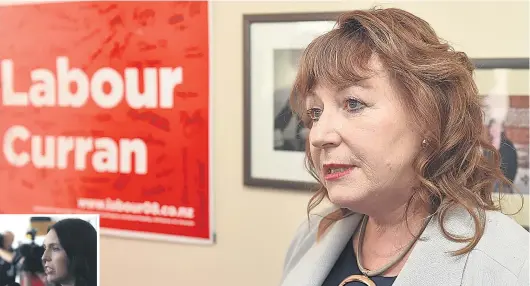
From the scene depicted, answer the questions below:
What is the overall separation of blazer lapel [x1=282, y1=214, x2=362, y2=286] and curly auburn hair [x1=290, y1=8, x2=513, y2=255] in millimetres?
191

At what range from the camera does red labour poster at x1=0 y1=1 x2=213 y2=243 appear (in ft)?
6.87

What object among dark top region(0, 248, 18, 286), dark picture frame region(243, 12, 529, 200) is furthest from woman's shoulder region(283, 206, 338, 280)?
dark top region(0, 248, 18, 286)

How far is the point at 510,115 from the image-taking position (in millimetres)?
1768

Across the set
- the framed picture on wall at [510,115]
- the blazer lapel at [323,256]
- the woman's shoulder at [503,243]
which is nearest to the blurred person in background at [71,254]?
the blazer lapel at [323,256]

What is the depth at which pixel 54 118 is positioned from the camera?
225 centimetres

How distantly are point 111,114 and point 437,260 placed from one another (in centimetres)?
130

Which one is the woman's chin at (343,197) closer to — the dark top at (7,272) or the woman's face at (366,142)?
the woman's face at (366,142)

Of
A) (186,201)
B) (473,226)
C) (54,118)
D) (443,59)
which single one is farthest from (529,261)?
(54,118)

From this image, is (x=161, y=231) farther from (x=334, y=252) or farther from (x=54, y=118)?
(x=334, y=252)

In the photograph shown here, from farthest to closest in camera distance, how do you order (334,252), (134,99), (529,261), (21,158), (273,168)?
(21,158) → (134,99) → (273,168) → (334,252) → (529,261)

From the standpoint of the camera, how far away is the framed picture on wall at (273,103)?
77.0 inches

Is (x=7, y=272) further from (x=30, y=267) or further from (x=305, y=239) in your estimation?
(x=305, y=239)

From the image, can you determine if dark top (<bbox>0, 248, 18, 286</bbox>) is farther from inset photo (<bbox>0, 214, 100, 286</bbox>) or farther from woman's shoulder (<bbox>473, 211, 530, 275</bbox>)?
woman's shoulder (<bbox>473, 211, 530, 275</bbox>)

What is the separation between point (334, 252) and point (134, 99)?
3.26 feet
